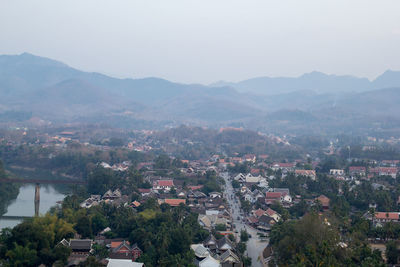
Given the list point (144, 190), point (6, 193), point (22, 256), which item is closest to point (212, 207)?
point (144, 190)

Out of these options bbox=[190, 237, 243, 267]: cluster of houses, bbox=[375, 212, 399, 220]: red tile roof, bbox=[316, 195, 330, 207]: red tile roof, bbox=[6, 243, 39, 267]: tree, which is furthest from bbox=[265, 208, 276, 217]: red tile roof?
bbox=[6, 243, 39, 267]: tree

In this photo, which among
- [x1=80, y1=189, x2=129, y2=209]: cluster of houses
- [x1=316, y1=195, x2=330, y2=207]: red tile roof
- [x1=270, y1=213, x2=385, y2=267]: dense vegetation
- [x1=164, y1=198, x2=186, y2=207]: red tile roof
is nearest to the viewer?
[x1=270, y1=213, x2=385, y2=267]: dense vegetation

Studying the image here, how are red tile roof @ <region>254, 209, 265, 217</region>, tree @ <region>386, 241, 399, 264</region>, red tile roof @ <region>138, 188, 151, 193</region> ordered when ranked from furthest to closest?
red tile roof @ <region>138, 188, 151, 193</region>, red tile roof @ <region>254, 209, 265, 217</region>, tree @ <region>386, 241, 399, 264</region>

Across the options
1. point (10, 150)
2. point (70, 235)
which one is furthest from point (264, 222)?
point (10, 150)

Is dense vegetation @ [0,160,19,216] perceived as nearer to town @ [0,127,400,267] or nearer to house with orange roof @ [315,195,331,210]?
town @ [0,127,400,267]

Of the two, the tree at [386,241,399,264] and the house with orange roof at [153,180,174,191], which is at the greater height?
the tree at [386,241,399,264]

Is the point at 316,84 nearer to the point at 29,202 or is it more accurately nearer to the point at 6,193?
the point at 29,202

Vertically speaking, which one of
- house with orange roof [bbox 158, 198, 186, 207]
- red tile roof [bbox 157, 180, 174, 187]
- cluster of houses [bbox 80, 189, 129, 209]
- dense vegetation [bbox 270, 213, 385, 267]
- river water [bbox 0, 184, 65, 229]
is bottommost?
river water [bbox 0, 184, 65, 229]

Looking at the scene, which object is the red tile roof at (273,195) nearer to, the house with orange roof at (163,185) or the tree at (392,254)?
the house with orange roof at (163,185)
